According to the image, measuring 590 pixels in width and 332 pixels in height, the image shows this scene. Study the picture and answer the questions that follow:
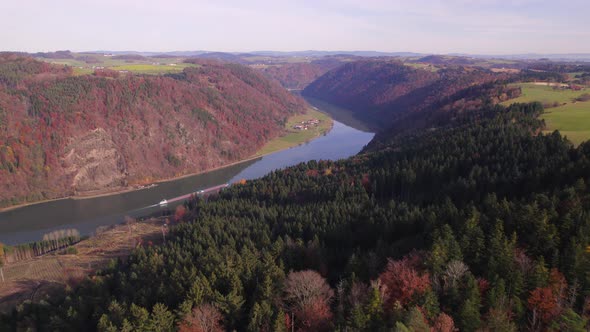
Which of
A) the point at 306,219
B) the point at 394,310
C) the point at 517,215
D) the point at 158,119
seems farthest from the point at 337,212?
the point at 158,119

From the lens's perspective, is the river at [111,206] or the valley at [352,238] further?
the river at [111,206]

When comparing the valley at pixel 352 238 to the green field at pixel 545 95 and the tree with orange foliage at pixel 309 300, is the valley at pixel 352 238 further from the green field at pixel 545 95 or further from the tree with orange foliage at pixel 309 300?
the green field at pixel 545 95

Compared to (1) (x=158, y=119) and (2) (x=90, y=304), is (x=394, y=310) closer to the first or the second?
(2) (x=90, y=304)

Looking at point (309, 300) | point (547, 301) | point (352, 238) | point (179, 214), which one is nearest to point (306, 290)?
point (309, 300)

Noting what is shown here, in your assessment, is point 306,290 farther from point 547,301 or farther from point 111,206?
point 111,206

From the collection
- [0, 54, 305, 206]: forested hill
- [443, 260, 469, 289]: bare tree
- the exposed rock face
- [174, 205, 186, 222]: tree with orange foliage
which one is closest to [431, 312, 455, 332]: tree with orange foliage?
[443, 260, 469, 289]: bare tree

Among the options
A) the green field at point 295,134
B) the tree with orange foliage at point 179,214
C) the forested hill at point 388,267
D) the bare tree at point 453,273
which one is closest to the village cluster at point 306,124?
the green field at point 295,134

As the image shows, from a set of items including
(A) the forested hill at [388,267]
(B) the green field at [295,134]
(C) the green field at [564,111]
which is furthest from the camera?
(B) the green field at [295,134]
